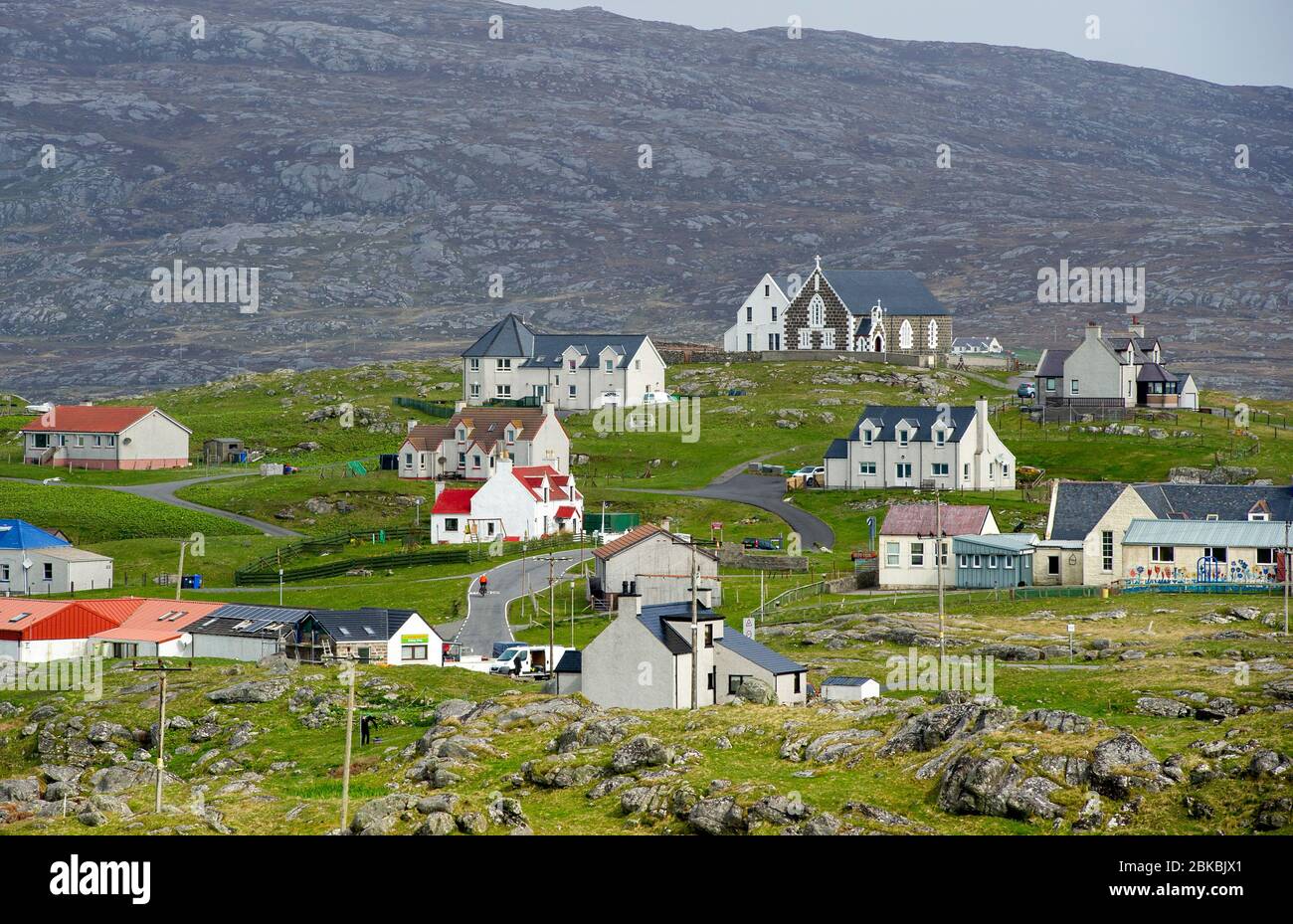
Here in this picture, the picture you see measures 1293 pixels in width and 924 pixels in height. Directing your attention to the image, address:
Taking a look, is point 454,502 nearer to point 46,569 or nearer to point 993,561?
point 46,569

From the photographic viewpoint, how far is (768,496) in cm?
11981

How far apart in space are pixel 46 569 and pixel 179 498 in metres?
21.5

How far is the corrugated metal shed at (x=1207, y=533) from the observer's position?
87.5m

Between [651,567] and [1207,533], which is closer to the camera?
[1207,533]

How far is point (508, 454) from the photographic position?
414ft

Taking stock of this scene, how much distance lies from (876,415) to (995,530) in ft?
88.4

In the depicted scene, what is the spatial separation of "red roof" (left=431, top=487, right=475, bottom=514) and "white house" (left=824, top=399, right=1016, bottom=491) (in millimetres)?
26175

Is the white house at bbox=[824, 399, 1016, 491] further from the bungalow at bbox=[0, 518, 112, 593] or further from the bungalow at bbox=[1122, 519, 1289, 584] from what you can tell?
the bungalow at bbox=[0, 518, 112, 593]

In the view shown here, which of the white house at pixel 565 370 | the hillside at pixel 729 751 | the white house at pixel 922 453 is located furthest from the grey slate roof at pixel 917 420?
the hillside at pixel 729 751

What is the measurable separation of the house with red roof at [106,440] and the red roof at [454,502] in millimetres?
33255

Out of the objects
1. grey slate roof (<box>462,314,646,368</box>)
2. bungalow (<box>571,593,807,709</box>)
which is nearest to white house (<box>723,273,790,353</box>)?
grey slate roof (<box>462,314,646,368</box>)

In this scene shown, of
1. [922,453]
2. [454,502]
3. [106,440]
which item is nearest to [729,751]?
[454,502]

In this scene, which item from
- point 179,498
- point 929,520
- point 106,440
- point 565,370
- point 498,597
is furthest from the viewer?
point 565,370

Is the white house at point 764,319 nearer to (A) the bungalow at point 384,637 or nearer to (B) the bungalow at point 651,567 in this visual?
(B) the bungalow at point 651,567
